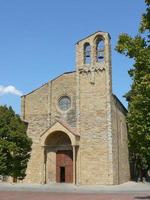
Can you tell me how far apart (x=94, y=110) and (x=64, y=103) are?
3.89 metres

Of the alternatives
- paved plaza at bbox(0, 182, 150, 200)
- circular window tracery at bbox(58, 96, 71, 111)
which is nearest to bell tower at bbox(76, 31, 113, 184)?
circular window tracery at bbox(58, 96, 71, 111)

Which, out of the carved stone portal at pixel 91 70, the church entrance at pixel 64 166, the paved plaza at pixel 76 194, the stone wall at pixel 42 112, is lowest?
the paved plaza at pixel 76 194

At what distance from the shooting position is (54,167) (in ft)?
113

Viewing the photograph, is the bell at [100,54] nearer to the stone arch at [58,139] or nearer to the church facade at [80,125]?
the church facade at [80,125]

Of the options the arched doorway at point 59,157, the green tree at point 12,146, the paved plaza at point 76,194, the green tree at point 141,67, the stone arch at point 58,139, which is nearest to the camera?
the green tree at point 141,67

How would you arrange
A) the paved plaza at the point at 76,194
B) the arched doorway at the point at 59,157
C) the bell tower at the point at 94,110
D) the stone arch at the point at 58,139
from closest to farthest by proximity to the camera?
the paved plaza at the point at 76,194, the bell tower at the point at 94,110, the arched doorway at the point at 59,157, the stone arch at the point at 58,139

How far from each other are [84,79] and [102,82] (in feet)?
6.80

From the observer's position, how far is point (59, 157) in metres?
34.4

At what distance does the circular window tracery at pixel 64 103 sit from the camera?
3494 cm

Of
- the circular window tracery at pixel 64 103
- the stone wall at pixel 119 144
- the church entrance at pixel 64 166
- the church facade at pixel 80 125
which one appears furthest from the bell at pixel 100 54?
the church entrance at pixel 64 166

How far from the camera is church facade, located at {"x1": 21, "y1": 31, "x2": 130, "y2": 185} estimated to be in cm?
3183

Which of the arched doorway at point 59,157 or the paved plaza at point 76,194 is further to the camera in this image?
the arched doorway at point 59,157

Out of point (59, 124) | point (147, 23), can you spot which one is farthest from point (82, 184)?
point (147, 23)

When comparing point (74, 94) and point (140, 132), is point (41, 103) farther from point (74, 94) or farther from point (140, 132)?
point (140, 132)
